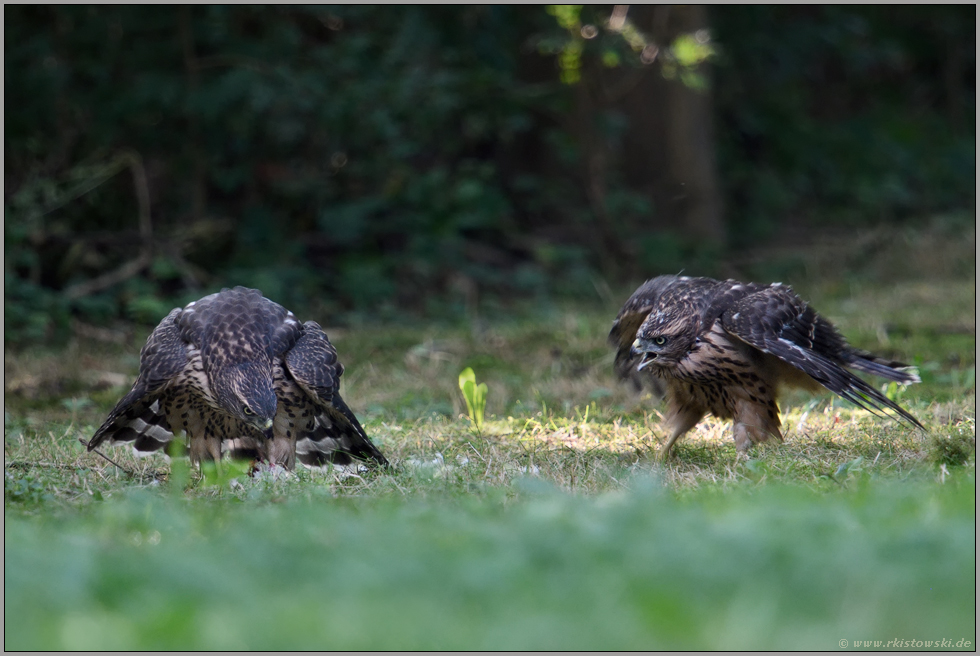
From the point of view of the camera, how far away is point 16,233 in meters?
9.62

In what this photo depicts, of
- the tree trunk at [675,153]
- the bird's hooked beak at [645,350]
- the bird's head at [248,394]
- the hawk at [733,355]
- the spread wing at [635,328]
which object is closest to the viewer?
the bird's head at [248,394]

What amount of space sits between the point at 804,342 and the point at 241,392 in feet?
8.87

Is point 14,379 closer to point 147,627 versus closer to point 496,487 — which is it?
point 496,487

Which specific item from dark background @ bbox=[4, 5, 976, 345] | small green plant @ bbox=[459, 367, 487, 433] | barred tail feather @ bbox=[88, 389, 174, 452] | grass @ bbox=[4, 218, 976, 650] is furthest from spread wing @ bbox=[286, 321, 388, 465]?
dark background @ bbox=[4, 5, 976, 345]

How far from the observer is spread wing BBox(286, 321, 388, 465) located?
5191 millimetres

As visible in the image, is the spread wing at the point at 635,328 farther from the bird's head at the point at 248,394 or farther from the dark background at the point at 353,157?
the dark background at the point at 353,157

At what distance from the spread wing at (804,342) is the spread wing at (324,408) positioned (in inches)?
71.4

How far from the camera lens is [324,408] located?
544cm

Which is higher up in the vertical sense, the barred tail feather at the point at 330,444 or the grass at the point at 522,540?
the grass at the point at 522,540

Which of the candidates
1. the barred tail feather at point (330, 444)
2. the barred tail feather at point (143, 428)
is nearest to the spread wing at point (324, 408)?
the barred tail feather at point (330, 444)

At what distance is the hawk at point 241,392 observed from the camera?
5152mm

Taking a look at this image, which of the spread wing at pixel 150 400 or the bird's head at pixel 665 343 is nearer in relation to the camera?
the spread wing at pixel 150 400

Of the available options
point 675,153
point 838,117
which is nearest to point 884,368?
point 675,153

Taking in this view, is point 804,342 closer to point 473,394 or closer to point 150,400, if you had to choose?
point 473,394
